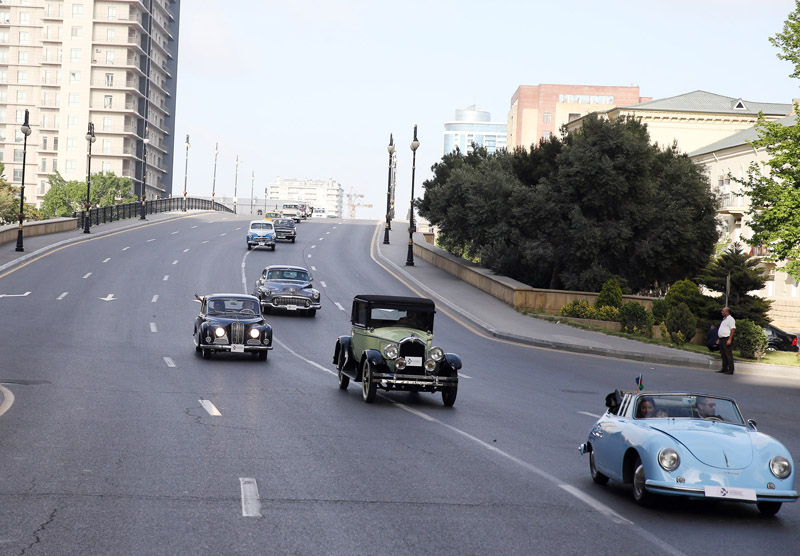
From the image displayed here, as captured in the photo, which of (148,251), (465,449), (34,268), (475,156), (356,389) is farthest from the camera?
(475,156)

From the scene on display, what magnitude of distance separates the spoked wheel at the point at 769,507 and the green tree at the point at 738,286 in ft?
84.4

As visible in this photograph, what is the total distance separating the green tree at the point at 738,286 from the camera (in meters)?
33.7

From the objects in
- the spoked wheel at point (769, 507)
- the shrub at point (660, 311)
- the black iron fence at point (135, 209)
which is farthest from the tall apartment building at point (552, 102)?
the spoked wheel at point (769, 507)

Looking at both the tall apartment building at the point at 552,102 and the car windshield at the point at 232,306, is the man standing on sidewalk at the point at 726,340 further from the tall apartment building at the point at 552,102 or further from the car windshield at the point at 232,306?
the tall apartment building at the point at 552,102

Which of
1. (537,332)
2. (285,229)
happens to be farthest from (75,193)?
(537,332)

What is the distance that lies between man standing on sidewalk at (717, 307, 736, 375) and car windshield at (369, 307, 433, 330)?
1168cm

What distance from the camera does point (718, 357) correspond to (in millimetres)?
29250

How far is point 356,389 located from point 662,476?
1067 cm

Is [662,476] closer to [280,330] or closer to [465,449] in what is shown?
→ [465,449]

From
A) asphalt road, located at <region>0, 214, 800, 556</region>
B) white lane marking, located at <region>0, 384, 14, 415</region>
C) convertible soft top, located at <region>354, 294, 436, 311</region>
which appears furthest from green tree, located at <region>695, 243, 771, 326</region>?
white lane marking, located at <region>0, 384, 14, 415</region>

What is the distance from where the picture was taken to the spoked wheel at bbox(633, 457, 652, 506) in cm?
923

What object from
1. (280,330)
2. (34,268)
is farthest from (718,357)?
(34,268)

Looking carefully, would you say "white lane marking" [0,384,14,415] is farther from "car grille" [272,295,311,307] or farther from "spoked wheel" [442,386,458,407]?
"car grille" [272,295,311,307]

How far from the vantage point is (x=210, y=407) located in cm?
1514
